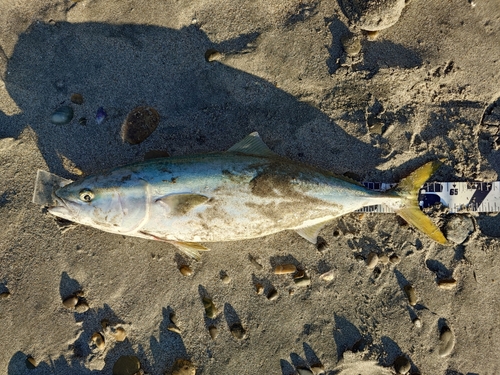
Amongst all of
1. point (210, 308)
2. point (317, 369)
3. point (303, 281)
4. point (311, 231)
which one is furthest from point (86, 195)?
point (317, 369)

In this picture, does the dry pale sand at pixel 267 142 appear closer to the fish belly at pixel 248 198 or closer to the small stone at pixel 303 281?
the small stone at pixel 303 281

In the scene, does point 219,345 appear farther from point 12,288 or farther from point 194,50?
point 194,50

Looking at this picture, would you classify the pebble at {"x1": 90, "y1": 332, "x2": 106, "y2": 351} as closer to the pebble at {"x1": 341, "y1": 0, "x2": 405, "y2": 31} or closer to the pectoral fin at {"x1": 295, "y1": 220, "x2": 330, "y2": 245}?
the pectoral fin at {"x1": 295, "y1": 220, "x2": 330, "y2": 245}

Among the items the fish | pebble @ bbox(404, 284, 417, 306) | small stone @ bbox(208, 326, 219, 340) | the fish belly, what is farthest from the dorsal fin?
pebble @ bbox(404, 284, 417, 306)

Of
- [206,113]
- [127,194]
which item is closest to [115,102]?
[206,113]

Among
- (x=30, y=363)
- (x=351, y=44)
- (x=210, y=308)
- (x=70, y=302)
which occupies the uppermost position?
(x=351, y=44)

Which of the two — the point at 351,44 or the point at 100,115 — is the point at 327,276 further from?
the point at 100,115
